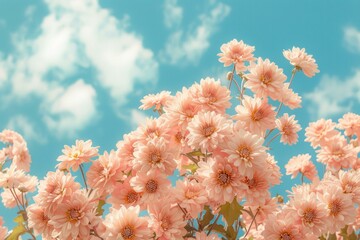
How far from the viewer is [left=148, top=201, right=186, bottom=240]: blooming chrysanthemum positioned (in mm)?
2732

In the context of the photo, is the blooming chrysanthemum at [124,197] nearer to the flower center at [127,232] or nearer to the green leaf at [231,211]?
the flower center at [127,232]

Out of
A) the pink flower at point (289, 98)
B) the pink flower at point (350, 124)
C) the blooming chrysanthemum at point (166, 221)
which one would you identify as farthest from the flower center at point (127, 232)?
the pink flower at point (350, 124)

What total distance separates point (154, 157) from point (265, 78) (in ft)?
2.98

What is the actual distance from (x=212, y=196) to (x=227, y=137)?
1.04ft

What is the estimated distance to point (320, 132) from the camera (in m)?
4.93

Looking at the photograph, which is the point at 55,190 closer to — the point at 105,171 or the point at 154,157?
the point at 105,171

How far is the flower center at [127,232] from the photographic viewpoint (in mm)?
2609

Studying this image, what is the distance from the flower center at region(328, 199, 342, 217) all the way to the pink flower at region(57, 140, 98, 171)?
1.44 meters

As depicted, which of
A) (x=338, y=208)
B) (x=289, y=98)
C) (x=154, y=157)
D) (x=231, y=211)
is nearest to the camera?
(x=154, y=157)

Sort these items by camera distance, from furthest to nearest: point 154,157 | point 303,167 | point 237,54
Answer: point 303,167, point 237,54, point 154,157

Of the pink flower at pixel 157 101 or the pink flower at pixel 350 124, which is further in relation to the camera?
the pink flower at pixel 350 124

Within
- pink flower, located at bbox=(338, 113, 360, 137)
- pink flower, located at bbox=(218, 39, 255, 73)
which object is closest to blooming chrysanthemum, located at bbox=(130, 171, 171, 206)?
pink flower, located at bbox=(218, 39, 255, 73)

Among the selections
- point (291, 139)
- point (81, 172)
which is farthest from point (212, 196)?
point (291, 139)

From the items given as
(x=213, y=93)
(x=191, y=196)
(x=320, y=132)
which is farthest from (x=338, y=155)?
(x=191, y=196)
